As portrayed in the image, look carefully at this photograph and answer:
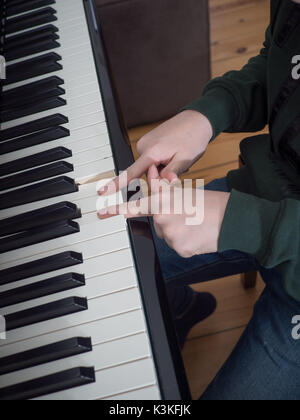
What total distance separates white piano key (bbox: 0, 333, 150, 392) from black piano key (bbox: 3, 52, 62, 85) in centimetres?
64

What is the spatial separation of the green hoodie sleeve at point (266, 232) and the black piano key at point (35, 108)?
0.43 m

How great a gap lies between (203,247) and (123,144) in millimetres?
250

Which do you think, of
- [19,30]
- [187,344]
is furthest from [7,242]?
→ [187,344]

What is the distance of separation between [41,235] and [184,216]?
9.3 inches

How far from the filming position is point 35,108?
0.79m

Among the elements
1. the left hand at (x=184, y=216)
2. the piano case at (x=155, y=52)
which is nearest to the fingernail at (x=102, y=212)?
the left hand at (x=184, y=216)

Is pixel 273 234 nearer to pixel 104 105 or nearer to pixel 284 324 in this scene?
pixel 284 324

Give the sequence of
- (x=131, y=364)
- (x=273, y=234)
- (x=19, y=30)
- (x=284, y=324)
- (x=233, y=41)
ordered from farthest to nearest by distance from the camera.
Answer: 1. (x=233, y=41)
2. (x=19, y=30)
3. (x=284, y=324)
4. (x=273, y=234)
5. (x=131, y=364)

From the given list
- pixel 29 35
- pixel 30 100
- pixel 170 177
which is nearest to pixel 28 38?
pixel 29 35

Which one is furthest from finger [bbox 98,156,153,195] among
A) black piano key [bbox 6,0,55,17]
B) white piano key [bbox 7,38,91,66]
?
black piano key [bbox 6,0,55,17]

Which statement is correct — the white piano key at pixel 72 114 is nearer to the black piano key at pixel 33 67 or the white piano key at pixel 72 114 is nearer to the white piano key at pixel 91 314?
the black piano key at pixel 33 67

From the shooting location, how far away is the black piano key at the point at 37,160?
27.7 inches

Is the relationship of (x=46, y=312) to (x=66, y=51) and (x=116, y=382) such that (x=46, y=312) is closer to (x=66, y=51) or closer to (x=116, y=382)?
(x=116, y=382)

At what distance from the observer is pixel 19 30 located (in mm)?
973
